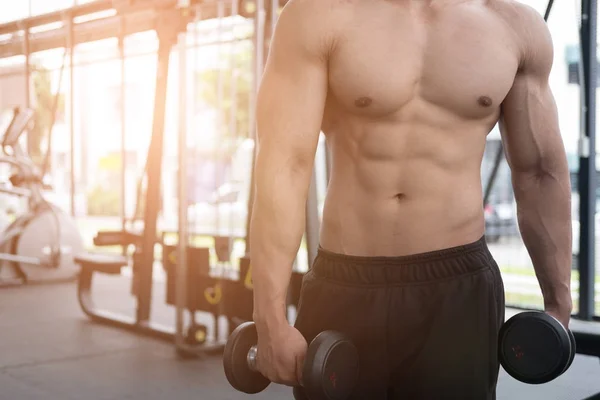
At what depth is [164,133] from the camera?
3.62 m

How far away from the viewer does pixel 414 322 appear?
1065 millimetres

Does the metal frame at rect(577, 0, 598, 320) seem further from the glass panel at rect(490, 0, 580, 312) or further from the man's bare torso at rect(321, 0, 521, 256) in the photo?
the man's bare torso at rect(321, 0, 521, 256)

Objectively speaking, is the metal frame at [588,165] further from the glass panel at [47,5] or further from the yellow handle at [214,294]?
the glass panel at [47,5]

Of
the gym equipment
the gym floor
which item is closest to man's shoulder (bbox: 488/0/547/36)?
the gym floor

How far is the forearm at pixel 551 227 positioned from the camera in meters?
1.19

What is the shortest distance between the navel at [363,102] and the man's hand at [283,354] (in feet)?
1.16

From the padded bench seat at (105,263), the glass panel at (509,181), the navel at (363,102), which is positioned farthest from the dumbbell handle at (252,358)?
the padded bench seat at (105,263)

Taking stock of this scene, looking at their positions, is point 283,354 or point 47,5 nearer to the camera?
point 283,354

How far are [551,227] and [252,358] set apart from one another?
564mm

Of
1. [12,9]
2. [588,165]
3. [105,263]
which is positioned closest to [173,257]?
[105,263]

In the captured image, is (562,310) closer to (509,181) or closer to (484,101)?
(484,101)

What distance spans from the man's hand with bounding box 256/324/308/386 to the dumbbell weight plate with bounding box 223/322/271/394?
5cm

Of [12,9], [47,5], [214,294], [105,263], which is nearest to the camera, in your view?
[214,294]

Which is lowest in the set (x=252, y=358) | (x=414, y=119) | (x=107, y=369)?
(x=107, y=369)
